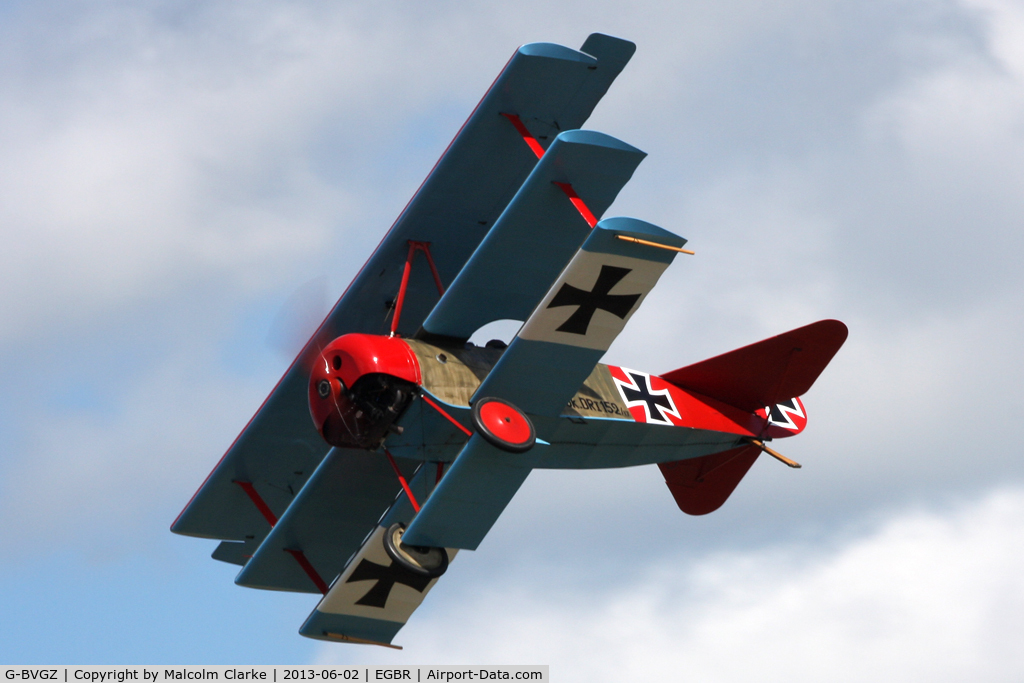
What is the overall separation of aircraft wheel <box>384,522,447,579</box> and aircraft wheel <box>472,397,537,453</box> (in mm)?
1745

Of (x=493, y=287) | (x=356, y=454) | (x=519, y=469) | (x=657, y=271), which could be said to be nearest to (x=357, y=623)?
(x=356, y=454)

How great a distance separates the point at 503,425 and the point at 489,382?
0.47 m

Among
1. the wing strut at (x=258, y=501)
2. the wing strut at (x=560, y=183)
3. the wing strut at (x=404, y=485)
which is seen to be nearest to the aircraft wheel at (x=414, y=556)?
the wing strut at (x=404, y=485)

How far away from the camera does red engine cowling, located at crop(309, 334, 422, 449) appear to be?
15.4 m

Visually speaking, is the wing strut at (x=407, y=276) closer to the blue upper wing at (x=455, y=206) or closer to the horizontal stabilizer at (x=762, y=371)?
the blue upper wing at (x=455, y=206)

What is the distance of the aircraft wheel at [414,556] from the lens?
51.8 ft

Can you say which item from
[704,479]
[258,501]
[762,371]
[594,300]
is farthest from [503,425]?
[258,501]

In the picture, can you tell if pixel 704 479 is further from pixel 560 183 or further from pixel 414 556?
pixel 560 183

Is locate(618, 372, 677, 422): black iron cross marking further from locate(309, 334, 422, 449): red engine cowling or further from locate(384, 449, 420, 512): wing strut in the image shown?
locate(309, 334, 422, 449): red engine cowling

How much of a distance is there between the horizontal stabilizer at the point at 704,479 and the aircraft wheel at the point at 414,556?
3.85 meters

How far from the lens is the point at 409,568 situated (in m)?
15.8

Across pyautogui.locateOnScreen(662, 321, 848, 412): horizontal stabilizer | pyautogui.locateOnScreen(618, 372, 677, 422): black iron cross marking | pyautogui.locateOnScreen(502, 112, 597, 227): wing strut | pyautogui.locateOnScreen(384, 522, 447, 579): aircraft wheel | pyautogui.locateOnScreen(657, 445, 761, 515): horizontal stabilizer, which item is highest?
pyautogui.locateOnScreen(502, 112, 597, 227): wing strut

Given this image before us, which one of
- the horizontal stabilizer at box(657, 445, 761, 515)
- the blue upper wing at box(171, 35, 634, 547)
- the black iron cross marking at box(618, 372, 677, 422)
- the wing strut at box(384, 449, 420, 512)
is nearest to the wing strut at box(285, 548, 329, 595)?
the blue upper wing at box(171, 35, 634, 547)

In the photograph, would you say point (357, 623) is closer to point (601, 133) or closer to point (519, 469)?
point (519, 469)
